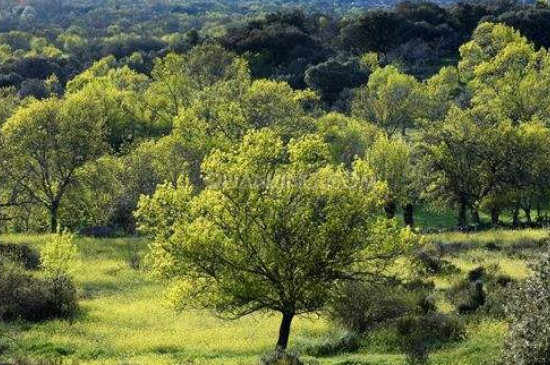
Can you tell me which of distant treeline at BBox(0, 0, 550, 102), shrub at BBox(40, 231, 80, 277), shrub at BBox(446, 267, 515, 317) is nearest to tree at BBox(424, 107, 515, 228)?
shrub at BBox(446, 267, 515, 317)

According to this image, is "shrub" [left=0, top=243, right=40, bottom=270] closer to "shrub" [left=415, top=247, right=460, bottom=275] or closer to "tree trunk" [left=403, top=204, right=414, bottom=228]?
"shrub" [left=415, top=247, right=460, bottom=275]

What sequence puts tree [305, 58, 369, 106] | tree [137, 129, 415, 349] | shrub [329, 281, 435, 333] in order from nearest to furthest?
1. tree [137, 129, 415, 349]
2. shrub [329, 281, 435, 333]
3. tree [305, 58, 369, 106]

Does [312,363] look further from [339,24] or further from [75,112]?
[339,24]

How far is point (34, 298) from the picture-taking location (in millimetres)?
29438

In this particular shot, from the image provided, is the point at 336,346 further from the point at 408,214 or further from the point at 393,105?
the point at 393,105

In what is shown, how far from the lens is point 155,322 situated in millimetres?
29328

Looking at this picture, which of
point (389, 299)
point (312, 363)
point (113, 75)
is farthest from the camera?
point (113, 75)

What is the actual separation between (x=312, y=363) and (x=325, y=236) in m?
3.65

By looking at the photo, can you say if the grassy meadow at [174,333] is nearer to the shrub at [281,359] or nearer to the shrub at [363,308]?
the shrub at [363,308]

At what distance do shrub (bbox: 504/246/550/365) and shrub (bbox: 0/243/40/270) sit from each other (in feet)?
92.1

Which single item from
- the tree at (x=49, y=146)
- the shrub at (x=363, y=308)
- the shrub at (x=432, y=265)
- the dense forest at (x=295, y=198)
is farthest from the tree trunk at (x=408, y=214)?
the shrub at (x=363, y=308)

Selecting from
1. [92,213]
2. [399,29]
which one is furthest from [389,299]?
[399,29]

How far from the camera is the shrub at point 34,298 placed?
29156 mm

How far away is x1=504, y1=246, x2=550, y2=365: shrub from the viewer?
15117 mm
